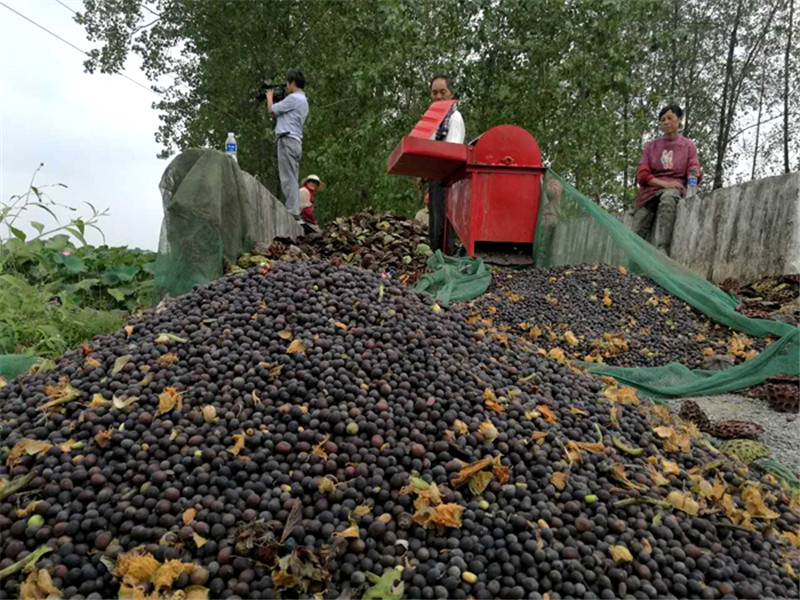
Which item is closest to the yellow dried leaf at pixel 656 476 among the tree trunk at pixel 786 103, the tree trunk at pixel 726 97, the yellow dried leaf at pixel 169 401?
the yellow dried leaf at pixel 169 401

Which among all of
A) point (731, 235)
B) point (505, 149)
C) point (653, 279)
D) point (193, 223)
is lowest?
point (653, 279)

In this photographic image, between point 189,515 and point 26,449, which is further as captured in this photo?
point 26,449

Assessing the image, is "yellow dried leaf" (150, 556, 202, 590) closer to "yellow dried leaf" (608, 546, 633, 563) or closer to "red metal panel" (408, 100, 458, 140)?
"yellow dried leaf" (608, 546, 633, 563)

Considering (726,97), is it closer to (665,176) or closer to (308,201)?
(665,176)

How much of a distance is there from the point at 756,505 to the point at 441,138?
474 cm

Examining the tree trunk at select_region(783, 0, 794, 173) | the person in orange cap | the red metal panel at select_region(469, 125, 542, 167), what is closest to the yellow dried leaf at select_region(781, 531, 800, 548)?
the red metal panel at select_region(469, 125, 542, 167)

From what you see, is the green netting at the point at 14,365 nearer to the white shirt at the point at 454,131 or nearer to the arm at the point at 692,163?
the white shirt at the point at 454,131

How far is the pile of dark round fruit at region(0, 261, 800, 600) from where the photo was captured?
58.2 inches

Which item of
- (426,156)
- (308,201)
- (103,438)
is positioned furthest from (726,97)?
Result: (103,438)

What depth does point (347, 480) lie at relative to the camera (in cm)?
171

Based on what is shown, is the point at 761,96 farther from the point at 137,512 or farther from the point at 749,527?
the point at 137,512

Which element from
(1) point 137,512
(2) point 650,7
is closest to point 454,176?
(1) point 137,512

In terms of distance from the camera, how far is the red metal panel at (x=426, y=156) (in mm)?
5816

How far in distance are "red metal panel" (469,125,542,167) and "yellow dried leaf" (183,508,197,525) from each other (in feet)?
16.1
